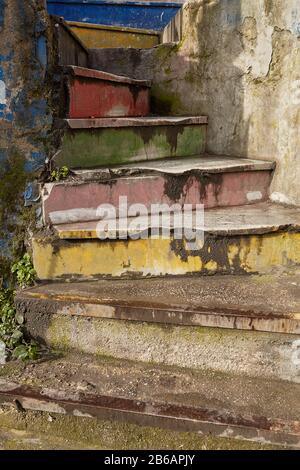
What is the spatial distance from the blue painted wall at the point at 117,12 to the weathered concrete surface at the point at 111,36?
57cm

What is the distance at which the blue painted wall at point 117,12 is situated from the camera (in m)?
5.38

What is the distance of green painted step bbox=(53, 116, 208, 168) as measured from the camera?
2.29 meters

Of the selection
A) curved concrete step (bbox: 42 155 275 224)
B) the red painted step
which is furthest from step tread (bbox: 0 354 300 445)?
the red painted step

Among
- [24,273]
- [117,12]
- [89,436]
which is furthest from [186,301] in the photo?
[117,12]

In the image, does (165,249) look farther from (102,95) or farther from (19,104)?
(102,95)

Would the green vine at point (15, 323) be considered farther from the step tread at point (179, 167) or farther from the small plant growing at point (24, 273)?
the step tread at point (179, 167)

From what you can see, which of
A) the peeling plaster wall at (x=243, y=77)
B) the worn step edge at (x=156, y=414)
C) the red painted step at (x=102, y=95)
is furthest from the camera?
the peeling plaster wall at (x=243, y=77)

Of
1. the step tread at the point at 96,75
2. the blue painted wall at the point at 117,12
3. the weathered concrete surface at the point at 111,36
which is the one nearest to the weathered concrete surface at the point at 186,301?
the step tread at the point at 96,75

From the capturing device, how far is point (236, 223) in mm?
2156

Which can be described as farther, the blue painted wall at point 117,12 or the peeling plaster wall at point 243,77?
the blue painted wall at point 117,12

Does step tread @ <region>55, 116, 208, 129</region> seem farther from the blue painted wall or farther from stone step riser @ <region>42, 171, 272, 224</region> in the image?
the blue painted wall

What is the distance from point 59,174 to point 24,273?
544 mm
